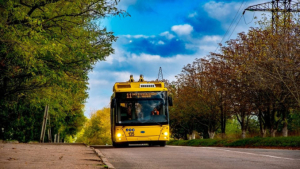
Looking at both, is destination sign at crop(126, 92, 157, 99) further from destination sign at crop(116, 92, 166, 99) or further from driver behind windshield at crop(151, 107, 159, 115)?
driver behind windshield at crop(151, 107, 159, 115)

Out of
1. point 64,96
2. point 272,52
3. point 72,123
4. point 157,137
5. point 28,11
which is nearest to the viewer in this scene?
point 28,11

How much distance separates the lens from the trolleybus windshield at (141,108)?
23406 mm

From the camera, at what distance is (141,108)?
23531 mm

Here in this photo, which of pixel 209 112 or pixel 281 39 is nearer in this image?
pixel 281 39

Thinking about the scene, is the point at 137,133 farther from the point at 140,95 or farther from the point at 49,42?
the point at 49,42

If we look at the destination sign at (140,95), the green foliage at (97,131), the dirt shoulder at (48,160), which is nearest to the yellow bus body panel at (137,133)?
the destination sign at (140,95)

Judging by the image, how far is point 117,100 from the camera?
2378 cm

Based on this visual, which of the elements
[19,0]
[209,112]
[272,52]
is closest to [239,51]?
[272,52]

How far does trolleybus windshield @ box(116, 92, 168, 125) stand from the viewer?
23406 millimetres

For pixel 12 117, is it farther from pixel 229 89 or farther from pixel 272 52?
pixel 272 52

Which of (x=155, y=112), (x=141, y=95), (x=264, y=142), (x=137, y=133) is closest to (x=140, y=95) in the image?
(x=141, y=95)

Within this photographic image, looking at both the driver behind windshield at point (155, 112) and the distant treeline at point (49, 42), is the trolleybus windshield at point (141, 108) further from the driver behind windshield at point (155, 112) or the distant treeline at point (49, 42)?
the distant treeline at point (49, 42)

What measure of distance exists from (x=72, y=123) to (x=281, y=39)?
4019cm

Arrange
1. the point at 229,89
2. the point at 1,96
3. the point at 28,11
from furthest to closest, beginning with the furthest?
1. the point at 229,89
2. the point at 1,96
3. the point at 28,11
